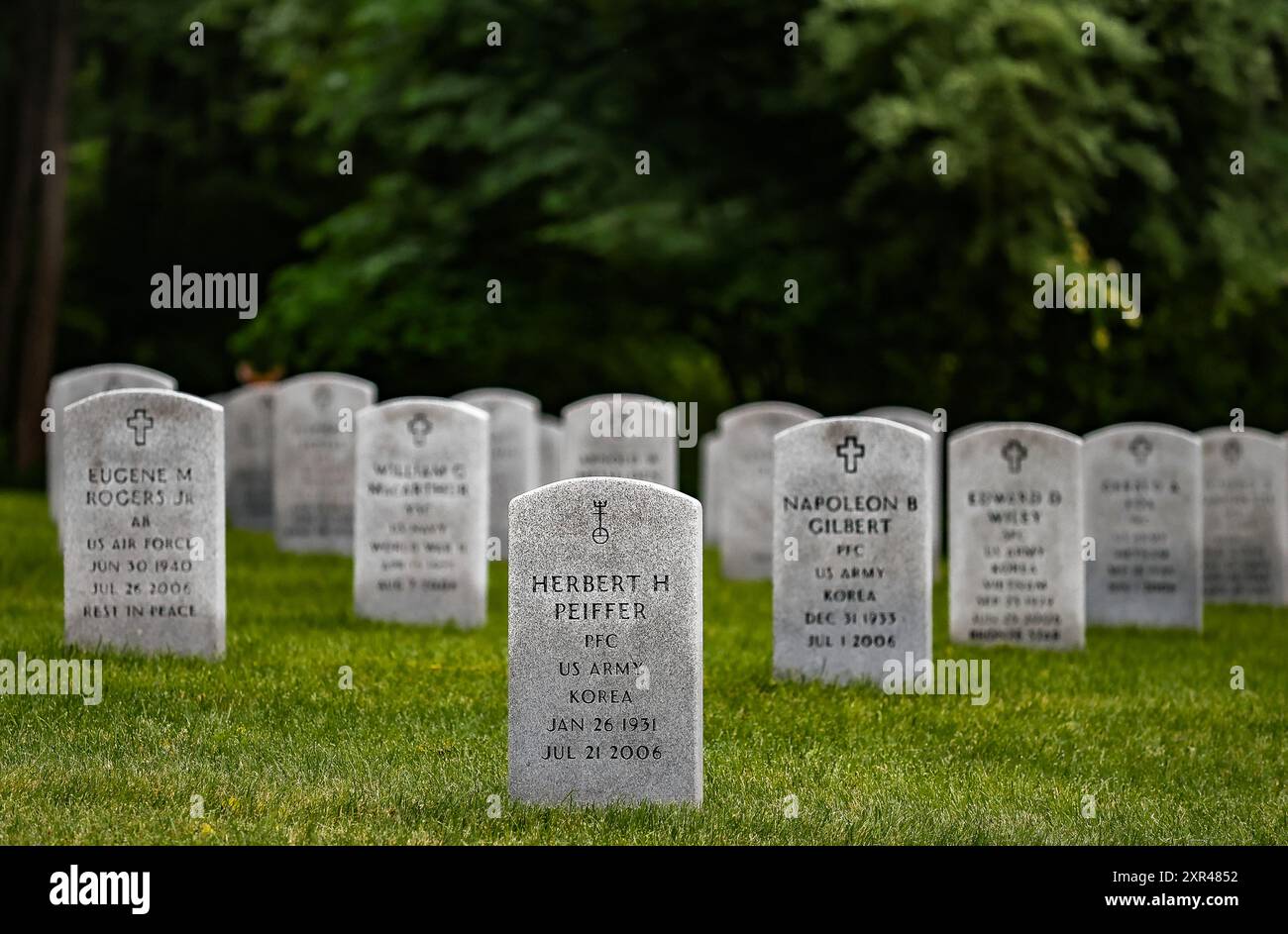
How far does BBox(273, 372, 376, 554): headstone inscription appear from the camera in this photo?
17312 millimetres

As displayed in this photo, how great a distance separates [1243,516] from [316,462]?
327 inches

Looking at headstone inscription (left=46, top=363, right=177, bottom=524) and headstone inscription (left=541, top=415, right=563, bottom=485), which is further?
headstone inscription (left=541, top=415, right=563, bottom=485)

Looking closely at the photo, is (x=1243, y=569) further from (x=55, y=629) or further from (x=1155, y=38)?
(x=55, y=629)

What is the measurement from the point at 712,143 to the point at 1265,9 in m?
6.43

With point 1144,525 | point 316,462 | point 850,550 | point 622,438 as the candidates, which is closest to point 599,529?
point 850,550

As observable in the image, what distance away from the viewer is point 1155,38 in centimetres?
2102

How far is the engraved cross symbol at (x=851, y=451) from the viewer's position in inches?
430

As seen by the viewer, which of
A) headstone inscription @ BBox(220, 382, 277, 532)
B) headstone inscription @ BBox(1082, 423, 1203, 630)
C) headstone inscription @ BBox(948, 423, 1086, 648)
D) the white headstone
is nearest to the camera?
headstone inscription @ BBox(948, 423, 1086, 648)

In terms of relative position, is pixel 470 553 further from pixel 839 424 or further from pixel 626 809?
pixel 626 809

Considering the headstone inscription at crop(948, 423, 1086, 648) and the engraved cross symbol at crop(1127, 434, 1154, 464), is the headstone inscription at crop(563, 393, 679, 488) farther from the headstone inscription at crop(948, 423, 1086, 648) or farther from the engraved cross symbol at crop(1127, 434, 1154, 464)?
the engraved cross symbol at crop(1127, 434, 1154, 464)

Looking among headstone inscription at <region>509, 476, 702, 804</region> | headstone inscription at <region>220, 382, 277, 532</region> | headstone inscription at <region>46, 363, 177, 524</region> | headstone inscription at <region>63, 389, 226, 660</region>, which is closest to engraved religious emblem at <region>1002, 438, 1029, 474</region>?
headstone inscription at <region>63, 389, 226, 660</region>

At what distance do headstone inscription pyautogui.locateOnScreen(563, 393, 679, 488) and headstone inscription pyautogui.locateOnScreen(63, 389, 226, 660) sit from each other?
5.86 meters

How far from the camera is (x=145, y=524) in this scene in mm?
10898
